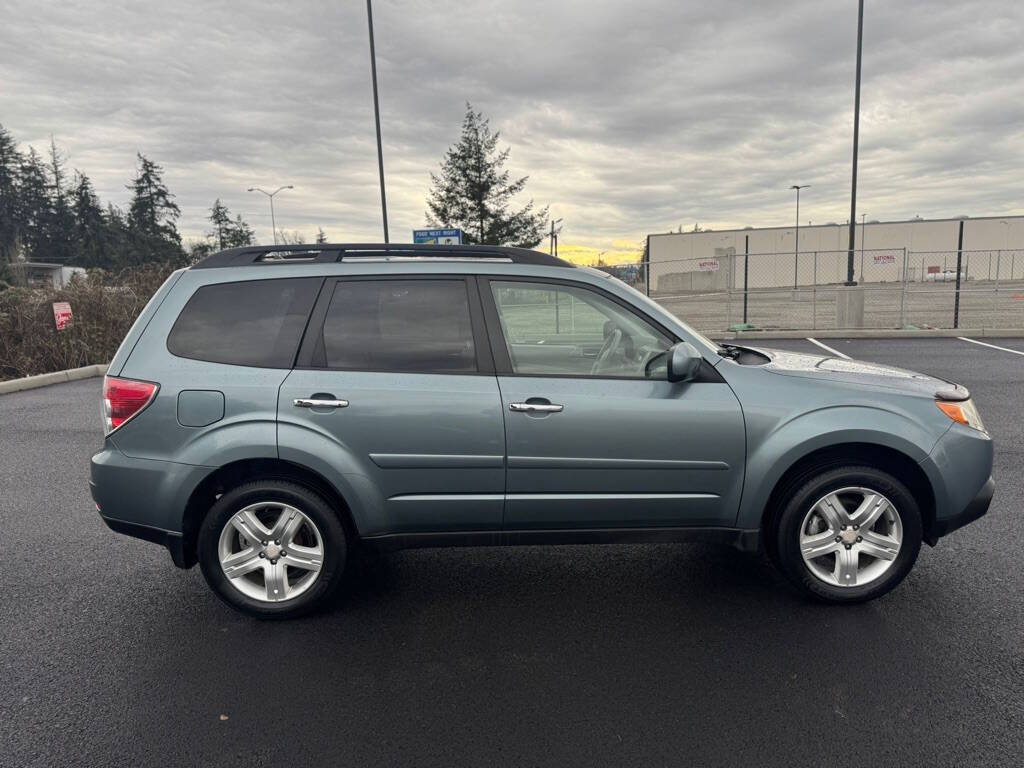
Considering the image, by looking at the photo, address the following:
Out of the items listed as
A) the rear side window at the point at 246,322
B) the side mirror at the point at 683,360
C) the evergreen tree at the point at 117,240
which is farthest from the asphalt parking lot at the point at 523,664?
the evergreen tree at the point at 117,240

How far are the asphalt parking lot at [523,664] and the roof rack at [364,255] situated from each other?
1.76 meters

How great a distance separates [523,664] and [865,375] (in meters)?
2.24

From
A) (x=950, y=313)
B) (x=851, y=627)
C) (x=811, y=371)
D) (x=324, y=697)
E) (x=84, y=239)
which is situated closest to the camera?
(x=324, y=697)

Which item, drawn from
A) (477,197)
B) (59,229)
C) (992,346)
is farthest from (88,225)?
(992,346)

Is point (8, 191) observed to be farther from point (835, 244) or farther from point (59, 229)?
point (835, 244)

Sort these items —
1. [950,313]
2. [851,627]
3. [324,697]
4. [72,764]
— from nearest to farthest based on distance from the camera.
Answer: [72,764]
[324,697]
[851,627]
[950,313]

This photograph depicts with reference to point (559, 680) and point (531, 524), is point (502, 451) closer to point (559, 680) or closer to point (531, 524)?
point (531, 524)

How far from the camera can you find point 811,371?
11.7ft

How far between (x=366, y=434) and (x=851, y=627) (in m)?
2.45

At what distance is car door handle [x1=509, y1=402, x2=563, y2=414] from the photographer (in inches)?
130

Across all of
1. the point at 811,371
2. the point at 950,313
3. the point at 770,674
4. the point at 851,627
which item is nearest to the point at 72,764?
the point at 770,674

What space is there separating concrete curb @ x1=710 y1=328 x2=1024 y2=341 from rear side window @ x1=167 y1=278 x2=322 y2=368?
1462 cm

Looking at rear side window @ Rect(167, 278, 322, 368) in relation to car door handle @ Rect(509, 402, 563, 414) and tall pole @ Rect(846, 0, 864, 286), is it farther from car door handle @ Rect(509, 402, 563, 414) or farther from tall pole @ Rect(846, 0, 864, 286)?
tall pole @ Rect(846, 0, 864, 286)

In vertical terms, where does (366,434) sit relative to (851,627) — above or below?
above
